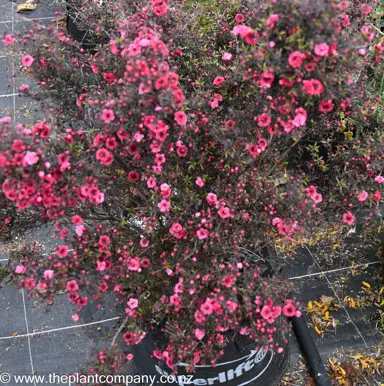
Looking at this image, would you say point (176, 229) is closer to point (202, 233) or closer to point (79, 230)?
point (202, 233)

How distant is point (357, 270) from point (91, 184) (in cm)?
198

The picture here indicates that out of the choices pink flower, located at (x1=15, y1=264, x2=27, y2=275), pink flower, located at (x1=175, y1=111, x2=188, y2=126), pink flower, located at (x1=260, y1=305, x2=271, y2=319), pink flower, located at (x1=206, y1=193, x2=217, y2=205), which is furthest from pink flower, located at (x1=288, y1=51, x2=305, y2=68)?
pink flower, located at (x1=15, y1=264, x2=27, y2=275)

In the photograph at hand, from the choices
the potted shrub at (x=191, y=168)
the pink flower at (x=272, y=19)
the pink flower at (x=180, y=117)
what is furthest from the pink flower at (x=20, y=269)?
the pink flower at (x=272, y=19)

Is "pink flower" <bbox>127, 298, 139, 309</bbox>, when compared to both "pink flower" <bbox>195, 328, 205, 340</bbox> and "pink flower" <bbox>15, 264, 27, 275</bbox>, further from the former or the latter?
"pink flower" <bbox>15, 264, 27, 275</bbox>

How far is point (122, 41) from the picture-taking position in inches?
54.0


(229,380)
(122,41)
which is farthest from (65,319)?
(122,41)

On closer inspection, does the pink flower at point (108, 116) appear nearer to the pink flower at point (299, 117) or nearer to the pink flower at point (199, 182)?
the pink flower at point (199, 182)

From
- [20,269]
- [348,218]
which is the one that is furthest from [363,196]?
[20,269]

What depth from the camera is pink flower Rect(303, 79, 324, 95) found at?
1.22 m

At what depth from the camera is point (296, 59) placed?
1192 millimetres

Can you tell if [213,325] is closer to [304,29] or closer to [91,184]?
[91,184]

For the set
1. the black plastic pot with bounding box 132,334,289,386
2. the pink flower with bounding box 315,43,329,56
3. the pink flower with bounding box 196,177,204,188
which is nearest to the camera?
the pink flower with bounding box 315,43,329,56

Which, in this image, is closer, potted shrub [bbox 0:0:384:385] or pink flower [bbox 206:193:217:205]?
potted shrub [bbox 0:0:384:385]

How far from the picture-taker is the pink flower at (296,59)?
1.19 meters
